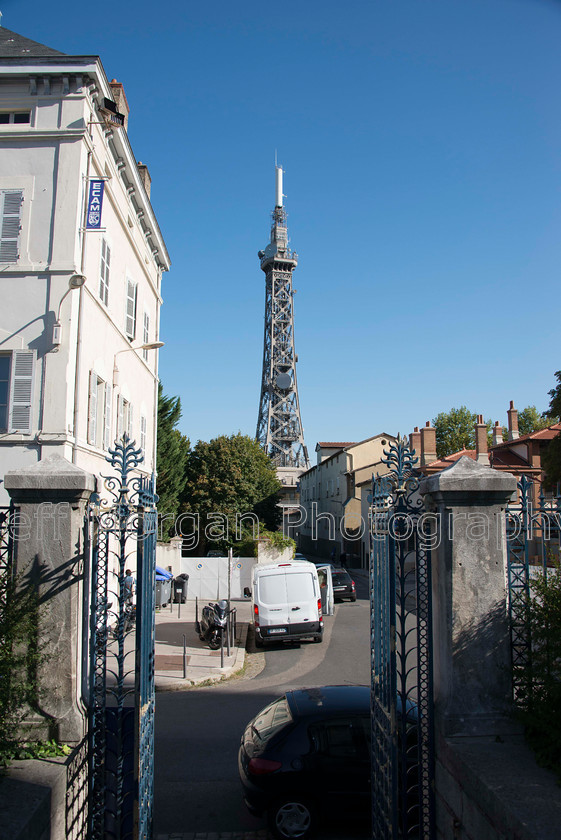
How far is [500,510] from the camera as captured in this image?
181 inches

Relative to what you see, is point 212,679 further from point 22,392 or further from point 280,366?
point 280,366

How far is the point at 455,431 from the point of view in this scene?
191 ft

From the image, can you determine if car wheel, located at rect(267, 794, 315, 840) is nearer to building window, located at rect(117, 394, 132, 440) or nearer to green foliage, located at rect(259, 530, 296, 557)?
building window, located at rect(117, 394, 132, 440)

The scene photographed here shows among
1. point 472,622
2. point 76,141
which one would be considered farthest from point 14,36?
point 472,622

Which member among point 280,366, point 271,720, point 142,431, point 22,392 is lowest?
point 271,720

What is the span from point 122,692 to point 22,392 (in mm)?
9854

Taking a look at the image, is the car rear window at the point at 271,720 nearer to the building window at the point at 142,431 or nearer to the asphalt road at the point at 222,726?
the asphalt road at the point at 222,726

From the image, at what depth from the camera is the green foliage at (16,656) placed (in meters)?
4.25

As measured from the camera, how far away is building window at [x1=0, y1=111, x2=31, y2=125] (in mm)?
14391

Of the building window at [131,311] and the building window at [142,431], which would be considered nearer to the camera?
→ the building window at [131,311]

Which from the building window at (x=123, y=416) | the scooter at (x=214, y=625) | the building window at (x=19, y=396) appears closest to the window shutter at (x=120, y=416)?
the building window at (x=123, y=416)

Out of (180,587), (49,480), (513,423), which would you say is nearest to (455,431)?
(513,423)

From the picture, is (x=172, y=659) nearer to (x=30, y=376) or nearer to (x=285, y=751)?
(x=30, y=376)

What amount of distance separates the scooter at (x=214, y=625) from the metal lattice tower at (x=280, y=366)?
86.4 m
